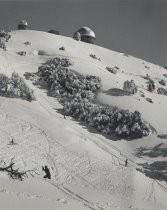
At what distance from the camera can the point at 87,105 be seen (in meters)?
50.9

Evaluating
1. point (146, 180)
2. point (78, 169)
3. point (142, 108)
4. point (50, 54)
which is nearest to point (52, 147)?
point (78, 169)

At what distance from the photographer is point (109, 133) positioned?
4722 centimetres

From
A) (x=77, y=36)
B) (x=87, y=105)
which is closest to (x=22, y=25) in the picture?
(x=77, y=36)

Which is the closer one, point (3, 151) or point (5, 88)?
point (3, 151)

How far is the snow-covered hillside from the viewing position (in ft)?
69.3

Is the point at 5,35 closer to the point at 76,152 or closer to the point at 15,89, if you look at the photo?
the point at 15,89

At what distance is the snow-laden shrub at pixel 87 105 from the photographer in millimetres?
47250

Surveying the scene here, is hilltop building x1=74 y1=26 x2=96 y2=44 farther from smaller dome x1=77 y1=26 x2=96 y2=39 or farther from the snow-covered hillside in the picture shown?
the snow-covered hillside

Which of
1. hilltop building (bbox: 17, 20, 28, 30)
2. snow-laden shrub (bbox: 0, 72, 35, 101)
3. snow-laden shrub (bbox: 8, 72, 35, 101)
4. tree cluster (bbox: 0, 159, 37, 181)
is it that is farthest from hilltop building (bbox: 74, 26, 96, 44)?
tree cluster (bbox: 0, 159, 37, 181)

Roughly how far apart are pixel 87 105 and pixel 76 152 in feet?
41.8

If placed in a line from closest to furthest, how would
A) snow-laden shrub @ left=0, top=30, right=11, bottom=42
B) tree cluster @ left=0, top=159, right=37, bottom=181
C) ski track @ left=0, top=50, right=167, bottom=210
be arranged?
1. tree cluster @ left=0, top=159, right=37, bottom=181
2. ski track @ left=0, top=50, right=167, bottom=210
3. snow-laden shrub @ left=0, top=30, right=11, bottom=42

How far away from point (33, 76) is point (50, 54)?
12.9 meters

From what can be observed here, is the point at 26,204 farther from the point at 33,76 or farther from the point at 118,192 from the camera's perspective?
the point at 33,76

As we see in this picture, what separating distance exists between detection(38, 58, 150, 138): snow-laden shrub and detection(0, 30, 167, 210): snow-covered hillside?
1.19 metres
